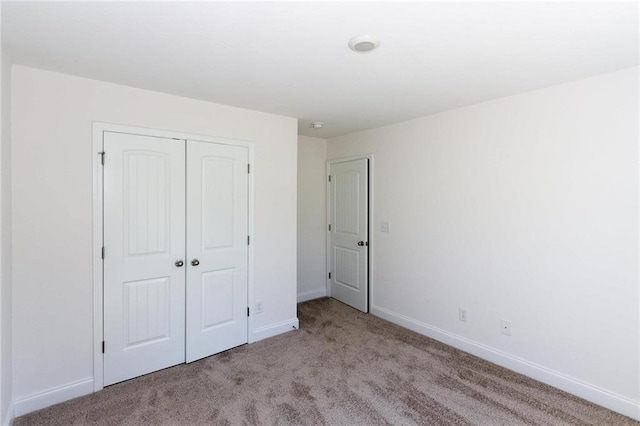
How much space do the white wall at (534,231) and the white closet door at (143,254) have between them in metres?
2.40

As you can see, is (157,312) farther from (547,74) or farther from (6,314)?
(547,74)

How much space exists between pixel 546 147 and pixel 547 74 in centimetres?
57

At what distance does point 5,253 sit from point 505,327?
12.3 ft

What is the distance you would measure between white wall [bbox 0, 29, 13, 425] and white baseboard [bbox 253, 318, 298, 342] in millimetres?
1842

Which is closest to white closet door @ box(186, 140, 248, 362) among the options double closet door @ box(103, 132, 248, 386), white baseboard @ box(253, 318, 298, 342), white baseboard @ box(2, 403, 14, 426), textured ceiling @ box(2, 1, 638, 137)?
double closet door @ box(103, 132, 248, 386)

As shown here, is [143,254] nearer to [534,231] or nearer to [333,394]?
[333,394]

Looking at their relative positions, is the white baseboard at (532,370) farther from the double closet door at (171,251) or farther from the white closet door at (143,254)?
the white closet door at (143,254)

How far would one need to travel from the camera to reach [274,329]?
3.46 metres

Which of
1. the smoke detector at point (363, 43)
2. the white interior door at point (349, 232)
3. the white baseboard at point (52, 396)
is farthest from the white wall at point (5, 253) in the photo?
the white interior door at point (349, 232)

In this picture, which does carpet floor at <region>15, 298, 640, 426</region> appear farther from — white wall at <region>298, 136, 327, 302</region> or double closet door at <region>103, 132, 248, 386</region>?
white wall at <region>298, 136, 327, 302</region>

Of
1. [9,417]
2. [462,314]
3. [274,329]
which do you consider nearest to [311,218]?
[274,329]

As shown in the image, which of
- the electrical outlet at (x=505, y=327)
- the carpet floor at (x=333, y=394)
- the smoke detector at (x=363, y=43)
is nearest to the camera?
the smoke detector at (x=363, y=43)

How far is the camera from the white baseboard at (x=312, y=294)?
15.0 feet

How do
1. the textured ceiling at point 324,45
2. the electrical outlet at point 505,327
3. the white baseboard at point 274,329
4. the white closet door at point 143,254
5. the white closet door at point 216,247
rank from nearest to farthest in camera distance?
the textured ceiling at point 324,45 < the white closet door at point 143,254 < the electrical outlet at point 505,327 < the white closet door at point 216,247 < the white baseboard at point 274,329
